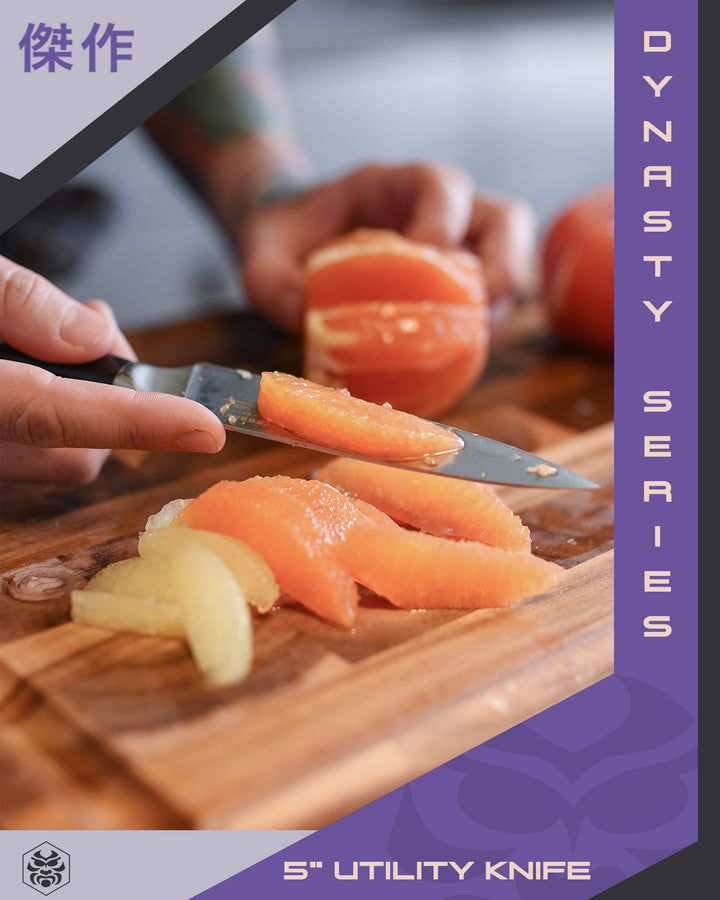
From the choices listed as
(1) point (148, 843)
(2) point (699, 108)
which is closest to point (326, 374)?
(2) point (699, 108)

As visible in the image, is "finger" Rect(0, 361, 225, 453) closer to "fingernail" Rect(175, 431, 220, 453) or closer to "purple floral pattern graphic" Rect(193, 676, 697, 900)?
"fingernail" Rect(175, 431, 220, 453)

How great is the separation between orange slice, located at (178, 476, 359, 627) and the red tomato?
0.78 metres

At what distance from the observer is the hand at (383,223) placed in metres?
1.49

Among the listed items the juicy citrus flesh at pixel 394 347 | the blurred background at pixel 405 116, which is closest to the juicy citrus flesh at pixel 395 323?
the juicy citrus flesh at pixel 394 347

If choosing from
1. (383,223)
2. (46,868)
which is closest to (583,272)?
(383,223)

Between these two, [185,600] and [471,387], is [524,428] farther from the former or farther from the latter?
[185,600]

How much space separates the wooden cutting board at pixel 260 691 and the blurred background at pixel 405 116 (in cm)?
140

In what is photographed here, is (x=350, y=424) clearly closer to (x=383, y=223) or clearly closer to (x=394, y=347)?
(x=394, y=347)

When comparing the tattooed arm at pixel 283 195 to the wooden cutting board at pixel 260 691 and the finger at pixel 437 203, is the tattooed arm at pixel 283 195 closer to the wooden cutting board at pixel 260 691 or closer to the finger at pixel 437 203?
the finger at pixel 437 203

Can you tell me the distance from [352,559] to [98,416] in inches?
→ 10.9

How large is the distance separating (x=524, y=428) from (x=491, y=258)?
0.39 metres

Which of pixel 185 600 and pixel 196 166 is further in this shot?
pixel 196 166

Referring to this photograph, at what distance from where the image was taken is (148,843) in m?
0.64

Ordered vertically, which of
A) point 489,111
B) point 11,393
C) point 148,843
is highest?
point 489,111
